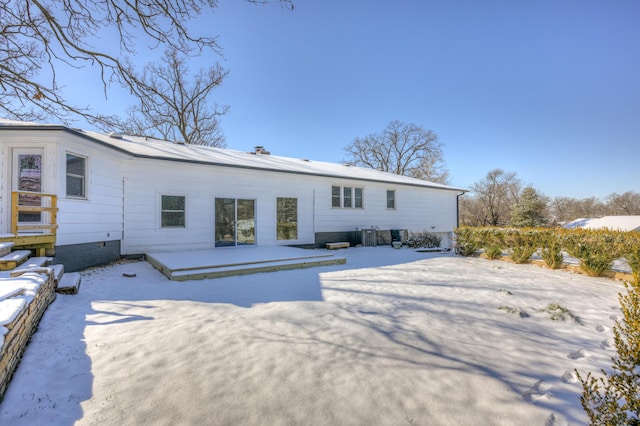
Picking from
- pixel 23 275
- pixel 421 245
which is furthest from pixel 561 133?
pixel 23 275

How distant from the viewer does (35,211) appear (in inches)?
255

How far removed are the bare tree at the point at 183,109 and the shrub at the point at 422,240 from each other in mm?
17071

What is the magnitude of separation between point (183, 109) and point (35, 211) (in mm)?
17211

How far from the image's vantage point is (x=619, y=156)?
24375 millimetres

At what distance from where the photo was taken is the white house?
21.8 ft

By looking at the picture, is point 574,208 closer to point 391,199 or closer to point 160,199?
point 391,199

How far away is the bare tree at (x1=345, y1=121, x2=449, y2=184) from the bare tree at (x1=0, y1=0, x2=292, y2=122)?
3165cm

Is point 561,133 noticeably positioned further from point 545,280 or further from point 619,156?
point 545,280

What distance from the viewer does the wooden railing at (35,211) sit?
5.99m

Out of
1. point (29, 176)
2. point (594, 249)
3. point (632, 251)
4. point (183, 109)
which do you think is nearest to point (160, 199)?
point (29, 176)

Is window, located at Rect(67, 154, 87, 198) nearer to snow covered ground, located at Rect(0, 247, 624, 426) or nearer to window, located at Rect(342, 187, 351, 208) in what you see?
snow covered ground, located at Rect(0, 247, 624, 426)

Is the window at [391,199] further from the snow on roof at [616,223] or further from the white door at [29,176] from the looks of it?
the snow on roof at [616,223]

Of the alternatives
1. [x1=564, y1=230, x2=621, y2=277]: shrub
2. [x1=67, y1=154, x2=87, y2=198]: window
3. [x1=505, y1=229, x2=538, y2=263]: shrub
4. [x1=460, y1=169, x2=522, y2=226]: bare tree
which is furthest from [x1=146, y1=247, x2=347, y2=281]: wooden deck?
[x1=460, y1=169, x2=522, y2=226]: bare tree

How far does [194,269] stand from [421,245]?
11.6m
